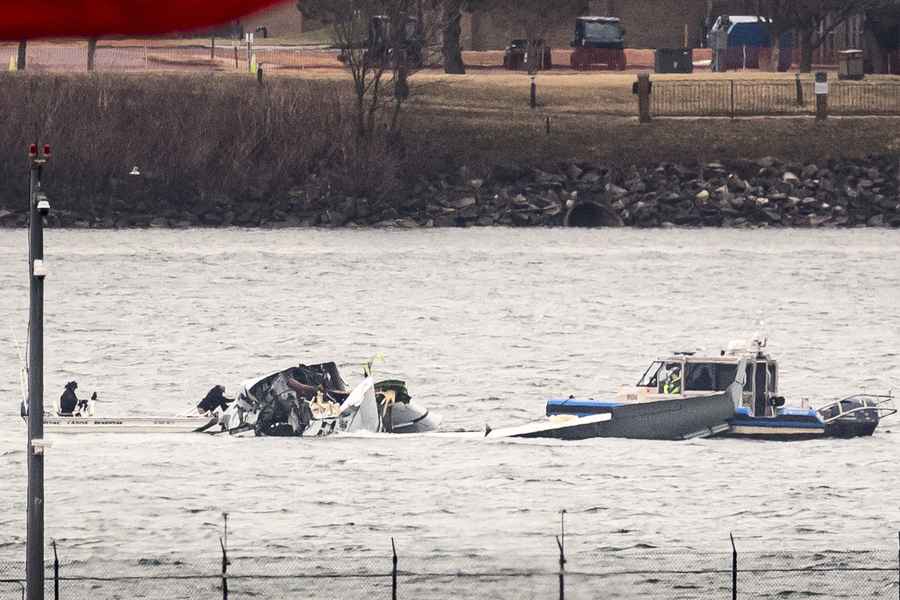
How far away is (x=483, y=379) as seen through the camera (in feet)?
174

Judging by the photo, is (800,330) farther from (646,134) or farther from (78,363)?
(646,134)

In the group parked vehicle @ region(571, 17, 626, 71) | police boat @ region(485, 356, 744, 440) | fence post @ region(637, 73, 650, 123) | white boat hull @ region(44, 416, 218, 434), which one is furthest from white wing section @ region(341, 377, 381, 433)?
parked vehicle @ region(571, 17, 626, 71)

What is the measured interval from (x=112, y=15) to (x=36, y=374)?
47.2ft

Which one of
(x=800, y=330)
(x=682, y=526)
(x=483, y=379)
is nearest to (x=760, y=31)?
(x=800, y=330)

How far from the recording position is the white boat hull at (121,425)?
41.9 metres

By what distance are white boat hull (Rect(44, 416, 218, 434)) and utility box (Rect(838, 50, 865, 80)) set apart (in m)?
65.0

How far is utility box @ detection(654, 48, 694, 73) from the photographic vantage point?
106125 millimetres

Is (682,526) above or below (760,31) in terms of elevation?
below

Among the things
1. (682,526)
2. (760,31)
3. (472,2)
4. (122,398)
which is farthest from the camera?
(760,31)

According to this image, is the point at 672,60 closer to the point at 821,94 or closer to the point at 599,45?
the point at 599,45

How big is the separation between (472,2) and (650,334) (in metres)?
44.2

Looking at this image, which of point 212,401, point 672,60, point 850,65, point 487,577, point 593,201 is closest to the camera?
point 487,577

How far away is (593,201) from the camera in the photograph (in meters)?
95.4

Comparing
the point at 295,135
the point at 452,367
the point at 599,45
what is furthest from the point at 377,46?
the point at 452,367
